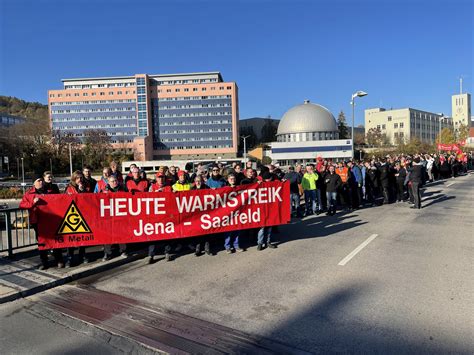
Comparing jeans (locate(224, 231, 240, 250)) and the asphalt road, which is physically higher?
jeans (locate(224, 231, 240, 250))

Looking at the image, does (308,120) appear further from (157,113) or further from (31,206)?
(31,206)

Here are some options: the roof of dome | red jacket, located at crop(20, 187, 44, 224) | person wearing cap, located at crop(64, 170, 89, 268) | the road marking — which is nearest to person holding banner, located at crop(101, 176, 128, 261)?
person wearing cap, located at crop(64, 170, 89, 268)

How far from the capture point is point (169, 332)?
13.9 ft

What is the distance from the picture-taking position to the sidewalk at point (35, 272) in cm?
566

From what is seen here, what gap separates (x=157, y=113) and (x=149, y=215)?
107441 millimetres

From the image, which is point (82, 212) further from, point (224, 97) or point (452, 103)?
point (452, 103)

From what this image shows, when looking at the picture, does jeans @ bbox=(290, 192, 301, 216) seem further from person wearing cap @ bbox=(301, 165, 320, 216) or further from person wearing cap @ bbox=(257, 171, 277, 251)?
person wearing cap @ bbox=(257, 171, 277, 251)

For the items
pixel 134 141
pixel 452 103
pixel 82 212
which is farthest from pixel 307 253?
pixel 452 103

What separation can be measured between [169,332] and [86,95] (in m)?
116

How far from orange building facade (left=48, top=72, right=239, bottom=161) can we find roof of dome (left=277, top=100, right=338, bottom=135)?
16501mm

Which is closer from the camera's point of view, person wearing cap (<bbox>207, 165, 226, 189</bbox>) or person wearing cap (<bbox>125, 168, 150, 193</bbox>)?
person wearing cap (<bbox>125, 168, 150, 193</bbox>)

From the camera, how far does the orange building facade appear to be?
10775 cm

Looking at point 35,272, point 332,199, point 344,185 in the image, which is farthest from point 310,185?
point 35,272

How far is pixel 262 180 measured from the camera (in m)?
9.11
